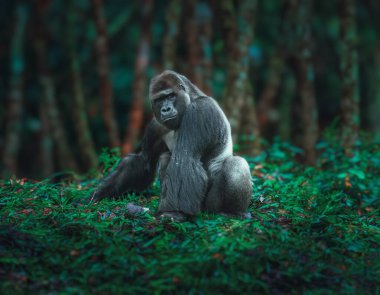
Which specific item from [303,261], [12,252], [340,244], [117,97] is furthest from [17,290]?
[117,97]

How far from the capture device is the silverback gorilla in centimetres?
460

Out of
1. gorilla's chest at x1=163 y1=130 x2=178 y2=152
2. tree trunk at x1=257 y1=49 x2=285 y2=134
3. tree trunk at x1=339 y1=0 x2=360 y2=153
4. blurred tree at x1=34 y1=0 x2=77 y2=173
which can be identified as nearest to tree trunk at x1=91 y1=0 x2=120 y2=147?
blurred tree at x1=34 y1=0 x2=77 y2=173

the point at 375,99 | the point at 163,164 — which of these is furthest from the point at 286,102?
the point at 163,164

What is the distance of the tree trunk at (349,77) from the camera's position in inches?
299

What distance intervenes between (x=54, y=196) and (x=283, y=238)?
7.23 ft

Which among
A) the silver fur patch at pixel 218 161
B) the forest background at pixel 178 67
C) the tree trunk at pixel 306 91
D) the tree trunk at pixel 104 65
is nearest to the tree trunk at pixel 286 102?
the forest background at pixel 178 67

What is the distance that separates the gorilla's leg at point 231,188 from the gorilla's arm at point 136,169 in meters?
0.93

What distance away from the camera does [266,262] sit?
13.0 feet

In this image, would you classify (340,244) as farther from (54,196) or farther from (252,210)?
(54,196)

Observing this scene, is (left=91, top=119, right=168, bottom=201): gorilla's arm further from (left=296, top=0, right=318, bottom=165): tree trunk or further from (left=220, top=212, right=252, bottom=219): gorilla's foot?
(left=296, top=0, right=318, bottom=165): tree trunk

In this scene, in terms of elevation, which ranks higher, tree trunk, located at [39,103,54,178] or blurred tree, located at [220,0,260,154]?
blurred tree, located at [220,0,260,154]

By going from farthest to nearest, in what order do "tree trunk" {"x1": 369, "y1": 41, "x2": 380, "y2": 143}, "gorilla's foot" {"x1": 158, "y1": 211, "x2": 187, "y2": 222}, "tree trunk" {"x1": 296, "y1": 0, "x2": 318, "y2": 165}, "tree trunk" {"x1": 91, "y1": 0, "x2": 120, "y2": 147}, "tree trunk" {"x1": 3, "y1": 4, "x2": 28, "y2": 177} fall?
1. "tree trunk" {"x1": 369, "y1": 41, "x2": 380, "y2": 143}
2. "tree trunk" {"x1": 91, "y1": 0, "x2": 120, "y2": 147}
3. "tree trunk" {"x1": 3, "y1": 4, "x2": 28, "y2": 177}
4. "tree trunk" {"x1": 296, "y1": 0, "x2": 318, "y2": 165}
5. "gorilla's foot" {"x1": 158, "y1": 211, "x2": 187, "y2": 222}

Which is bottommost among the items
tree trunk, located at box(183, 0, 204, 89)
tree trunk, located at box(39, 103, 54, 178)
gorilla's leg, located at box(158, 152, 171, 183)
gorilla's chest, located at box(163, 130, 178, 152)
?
tree trunk, located at box(39, 103, 54, 178)

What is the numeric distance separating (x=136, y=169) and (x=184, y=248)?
1606mm
